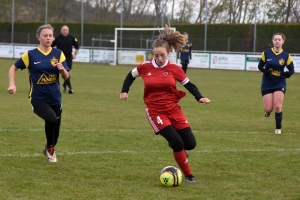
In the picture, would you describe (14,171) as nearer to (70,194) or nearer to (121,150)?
(70,194)

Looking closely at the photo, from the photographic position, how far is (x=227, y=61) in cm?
3612

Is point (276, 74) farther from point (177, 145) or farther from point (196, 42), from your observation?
point (196, 42)

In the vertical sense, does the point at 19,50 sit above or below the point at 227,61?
above

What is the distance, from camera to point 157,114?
6832 millimetres

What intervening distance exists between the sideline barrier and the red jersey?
2466 cm

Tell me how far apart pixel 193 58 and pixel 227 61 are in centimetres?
254

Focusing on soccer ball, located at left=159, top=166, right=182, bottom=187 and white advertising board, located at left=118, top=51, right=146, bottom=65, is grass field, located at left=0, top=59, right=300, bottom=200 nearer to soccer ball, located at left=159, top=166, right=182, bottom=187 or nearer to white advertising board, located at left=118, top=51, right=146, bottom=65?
soccer ball, located at left=159, top=166, right=182, bottom=187

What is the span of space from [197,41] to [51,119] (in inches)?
1375

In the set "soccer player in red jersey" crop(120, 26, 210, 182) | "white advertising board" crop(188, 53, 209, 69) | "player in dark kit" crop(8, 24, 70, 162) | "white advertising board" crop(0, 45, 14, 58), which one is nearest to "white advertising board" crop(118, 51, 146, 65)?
"white advertising board" crop(188, 53, 209, 69)

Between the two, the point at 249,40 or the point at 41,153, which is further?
the point at 249,40

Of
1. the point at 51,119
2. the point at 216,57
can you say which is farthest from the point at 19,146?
the point at 216,57

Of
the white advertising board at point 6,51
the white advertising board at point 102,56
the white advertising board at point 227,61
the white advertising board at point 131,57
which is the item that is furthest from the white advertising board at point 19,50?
the white advertising board at point 227,61

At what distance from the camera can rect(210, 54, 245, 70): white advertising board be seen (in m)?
35.5

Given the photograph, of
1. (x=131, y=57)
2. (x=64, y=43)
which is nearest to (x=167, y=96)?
(x=64, y=43)
